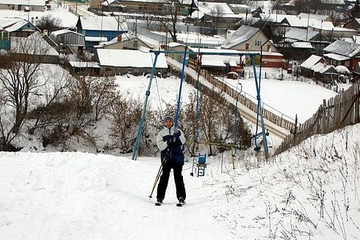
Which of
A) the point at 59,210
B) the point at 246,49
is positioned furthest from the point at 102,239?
the point at 246,49

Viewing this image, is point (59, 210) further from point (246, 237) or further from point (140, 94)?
point (140, 94)

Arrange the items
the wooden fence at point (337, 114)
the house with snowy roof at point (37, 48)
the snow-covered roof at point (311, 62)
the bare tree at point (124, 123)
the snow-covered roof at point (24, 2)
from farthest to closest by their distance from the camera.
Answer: the snow-covered roof at point (24, 2) < the snow-covered roof at point (311, 62) < the house with snowy roof at point (37, 48) < the bare tree at point (124, 123) < the wooden fence at point (337, 114)

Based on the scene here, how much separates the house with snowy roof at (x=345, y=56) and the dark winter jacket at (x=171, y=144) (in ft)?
117

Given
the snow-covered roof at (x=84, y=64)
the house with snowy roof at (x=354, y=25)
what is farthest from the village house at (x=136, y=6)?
the snow-covered roof at (x=84, y=64)

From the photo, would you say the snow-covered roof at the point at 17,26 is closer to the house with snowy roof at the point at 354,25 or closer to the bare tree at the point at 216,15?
the bare tree at the point at 216,15

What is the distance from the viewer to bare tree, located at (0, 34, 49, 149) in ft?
75.2

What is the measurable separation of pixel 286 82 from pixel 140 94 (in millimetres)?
11739

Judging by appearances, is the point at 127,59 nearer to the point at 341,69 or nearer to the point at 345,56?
the point at 341,69

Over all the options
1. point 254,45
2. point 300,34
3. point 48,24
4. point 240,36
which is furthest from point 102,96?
point 300,34

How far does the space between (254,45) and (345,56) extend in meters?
7.05

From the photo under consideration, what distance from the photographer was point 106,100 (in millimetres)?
24750

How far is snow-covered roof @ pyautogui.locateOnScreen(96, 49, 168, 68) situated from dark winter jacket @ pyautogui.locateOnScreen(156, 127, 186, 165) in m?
24.9

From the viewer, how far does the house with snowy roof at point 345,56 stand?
131ft

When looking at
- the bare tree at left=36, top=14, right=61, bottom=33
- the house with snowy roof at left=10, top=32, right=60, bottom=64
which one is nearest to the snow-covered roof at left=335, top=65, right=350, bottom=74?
the house with snowy roof at left=10, top=32, right=60, bottom=64
